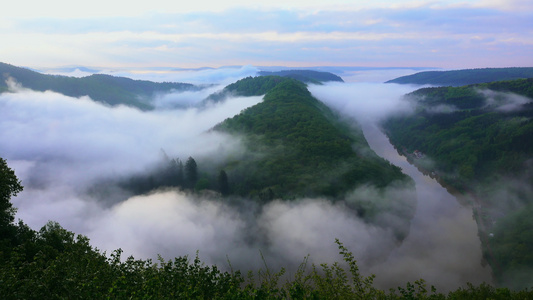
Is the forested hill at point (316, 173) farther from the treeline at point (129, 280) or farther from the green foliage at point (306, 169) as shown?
the treeline at point (129, 280)

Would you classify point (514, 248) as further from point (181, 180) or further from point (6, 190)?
point (6, 190)

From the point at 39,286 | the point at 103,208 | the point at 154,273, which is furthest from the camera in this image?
the point at 103,208

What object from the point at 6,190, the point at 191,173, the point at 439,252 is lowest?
the point at 439,252

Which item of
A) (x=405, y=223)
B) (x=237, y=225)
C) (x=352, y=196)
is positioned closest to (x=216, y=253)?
(x=237, y=225)

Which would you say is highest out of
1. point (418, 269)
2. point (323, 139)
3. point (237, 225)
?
point (323, 139)

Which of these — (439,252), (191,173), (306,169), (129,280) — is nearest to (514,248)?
(439,252)

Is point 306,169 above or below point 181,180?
above

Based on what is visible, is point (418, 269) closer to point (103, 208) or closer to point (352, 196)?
point (352, 196)

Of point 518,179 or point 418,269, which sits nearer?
point 418,269

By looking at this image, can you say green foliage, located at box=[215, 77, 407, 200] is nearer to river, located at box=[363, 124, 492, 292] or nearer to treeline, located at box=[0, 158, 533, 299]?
river, located at box=[363, 124, 492, 292]
